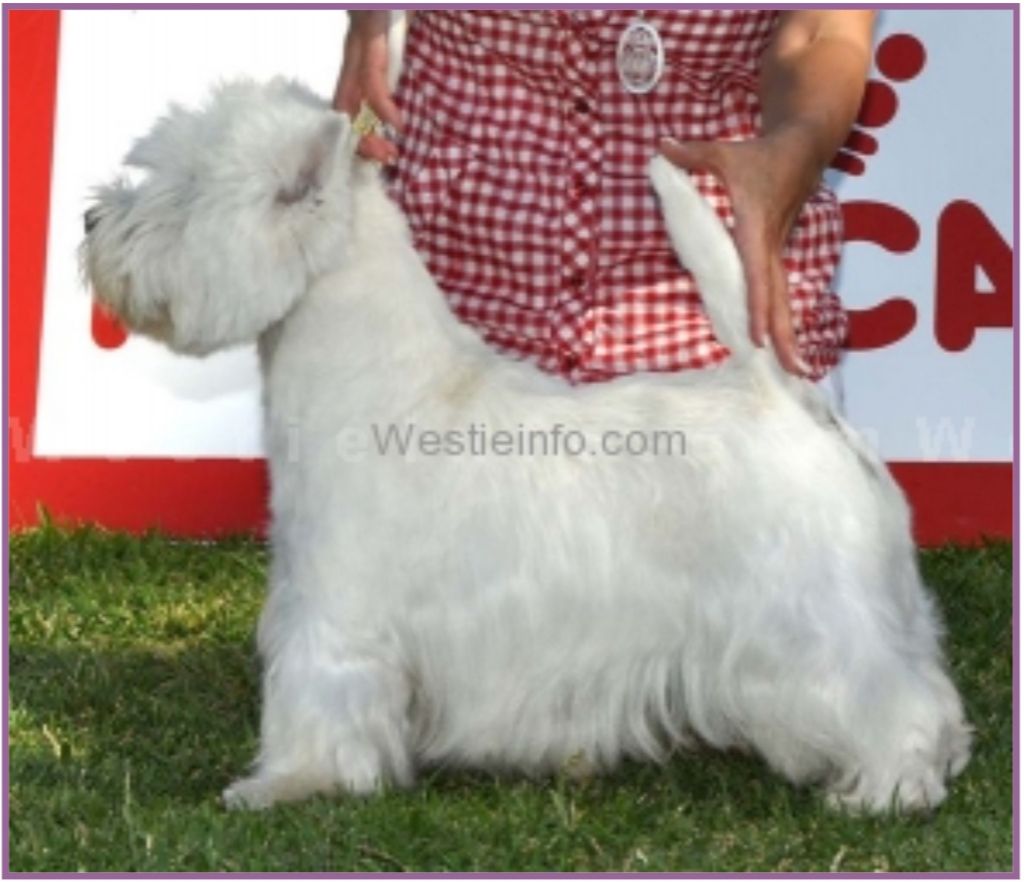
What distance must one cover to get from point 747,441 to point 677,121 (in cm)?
69

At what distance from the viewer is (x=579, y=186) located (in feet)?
11.2

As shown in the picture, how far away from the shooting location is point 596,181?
11.2 feet

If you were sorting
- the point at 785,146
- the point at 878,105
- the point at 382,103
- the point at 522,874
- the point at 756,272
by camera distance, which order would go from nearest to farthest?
1. the point at 522,874
2. the point at 756,272
3. the point at 785,146
4. the point at 382,103
5. the point at 878,105

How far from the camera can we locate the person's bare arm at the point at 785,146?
2.90m

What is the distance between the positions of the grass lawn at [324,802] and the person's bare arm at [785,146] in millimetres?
596

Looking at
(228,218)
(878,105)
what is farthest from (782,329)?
(878,105)

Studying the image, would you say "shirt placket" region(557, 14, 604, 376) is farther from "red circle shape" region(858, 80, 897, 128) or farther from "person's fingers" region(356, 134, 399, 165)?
"red circle shape" region(858, 80, 897, 128)

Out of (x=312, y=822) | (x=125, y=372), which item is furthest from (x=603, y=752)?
(x=125, y=372)

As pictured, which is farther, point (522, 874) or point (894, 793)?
point (894, 793)

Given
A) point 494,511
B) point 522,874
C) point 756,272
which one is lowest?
point 522,874

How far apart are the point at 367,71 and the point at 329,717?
3.28ft

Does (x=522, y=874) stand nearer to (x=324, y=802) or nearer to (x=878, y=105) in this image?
(x=324, y=802)

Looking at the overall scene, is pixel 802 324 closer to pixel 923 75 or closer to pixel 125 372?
pixel 923 75

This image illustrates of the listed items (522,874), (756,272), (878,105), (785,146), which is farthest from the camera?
(878,105)
